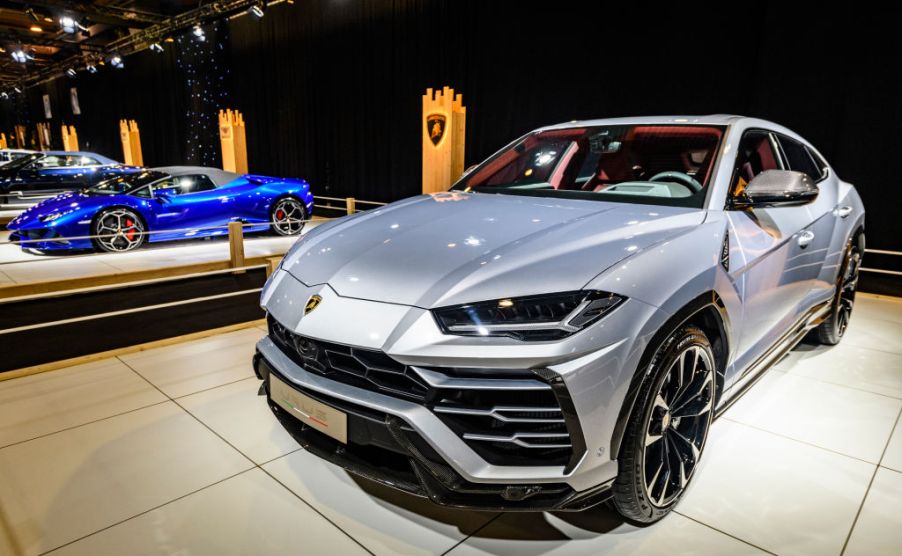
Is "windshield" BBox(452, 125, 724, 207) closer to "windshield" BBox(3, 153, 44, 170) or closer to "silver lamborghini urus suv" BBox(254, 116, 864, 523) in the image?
"silver lamborghini urus suv" BBox(254, 116, 864, 523)

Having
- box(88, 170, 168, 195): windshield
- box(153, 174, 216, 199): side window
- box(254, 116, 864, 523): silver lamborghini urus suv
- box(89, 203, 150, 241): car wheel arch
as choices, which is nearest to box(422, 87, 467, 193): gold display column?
box(153, 174, 216, 199): side window

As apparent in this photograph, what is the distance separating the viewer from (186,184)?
6.26 metres

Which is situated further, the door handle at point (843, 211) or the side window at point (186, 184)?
the side window at point (186, 184)

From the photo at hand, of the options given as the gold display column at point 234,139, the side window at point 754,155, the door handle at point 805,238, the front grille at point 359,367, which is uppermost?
the gold display column at point 234,139

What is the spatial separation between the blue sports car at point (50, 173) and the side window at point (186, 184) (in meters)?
3.49

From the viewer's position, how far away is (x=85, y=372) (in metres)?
2.93

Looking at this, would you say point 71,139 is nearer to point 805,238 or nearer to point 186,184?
point 186,184

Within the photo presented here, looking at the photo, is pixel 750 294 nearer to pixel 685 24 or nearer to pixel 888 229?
pixel 888 229

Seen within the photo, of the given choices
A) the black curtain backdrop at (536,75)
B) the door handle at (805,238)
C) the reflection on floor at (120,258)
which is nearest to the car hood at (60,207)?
the reflection on floor at (120,258)

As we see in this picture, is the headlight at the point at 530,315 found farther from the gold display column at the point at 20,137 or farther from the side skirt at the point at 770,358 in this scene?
the gold display column at the point at 20,137

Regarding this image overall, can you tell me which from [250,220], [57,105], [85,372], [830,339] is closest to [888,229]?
[830,339]

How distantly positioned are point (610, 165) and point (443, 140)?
487cm

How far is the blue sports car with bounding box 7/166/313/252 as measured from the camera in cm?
552

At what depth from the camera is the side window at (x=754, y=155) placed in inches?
83.4
